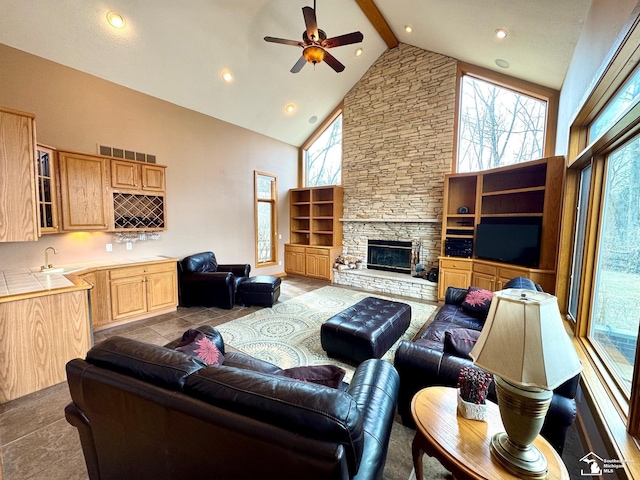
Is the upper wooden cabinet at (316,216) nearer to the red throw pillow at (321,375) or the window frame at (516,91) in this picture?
the window frame at (516,91)

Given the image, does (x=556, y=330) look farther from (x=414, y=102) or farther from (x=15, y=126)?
(x=414, y=102)

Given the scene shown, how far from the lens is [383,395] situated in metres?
1.44

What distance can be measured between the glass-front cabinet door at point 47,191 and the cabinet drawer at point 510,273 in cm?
624

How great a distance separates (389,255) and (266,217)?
322cm

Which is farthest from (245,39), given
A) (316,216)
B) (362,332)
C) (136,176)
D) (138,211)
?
(362,332)

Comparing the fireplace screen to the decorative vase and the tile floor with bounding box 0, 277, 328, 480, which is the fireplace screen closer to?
the decorative vase

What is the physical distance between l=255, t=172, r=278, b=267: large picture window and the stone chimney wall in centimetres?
188

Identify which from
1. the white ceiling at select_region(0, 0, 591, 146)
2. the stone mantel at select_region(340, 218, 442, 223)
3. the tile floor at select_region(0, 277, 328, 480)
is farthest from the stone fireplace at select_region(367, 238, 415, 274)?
the tile floor at select_region(0, 277, 328, 480)

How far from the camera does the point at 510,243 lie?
4133mm

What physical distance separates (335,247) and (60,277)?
4992mm

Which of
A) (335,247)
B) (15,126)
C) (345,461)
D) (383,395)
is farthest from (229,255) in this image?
(345,461)

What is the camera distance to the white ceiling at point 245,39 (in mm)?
3178

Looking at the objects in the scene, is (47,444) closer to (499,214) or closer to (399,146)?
(499,214)

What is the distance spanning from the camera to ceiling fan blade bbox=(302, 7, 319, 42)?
127 inches
